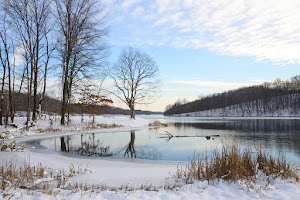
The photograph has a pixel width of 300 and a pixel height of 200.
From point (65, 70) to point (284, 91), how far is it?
419ft

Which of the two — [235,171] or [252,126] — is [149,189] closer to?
[235,171]

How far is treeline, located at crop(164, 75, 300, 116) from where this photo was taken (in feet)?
339

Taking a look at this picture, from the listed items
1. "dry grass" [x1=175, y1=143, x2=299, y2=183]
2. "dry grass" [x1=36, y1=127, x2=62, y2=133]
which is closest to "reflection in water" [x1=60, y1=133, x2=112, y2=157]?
"dry grass" [x1=175, y1=143, x2=299, y2=183]

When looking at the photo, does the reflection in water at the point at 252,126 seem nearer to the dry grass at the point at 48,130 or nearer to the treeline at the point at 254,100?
the dry grass at the point at 48,130

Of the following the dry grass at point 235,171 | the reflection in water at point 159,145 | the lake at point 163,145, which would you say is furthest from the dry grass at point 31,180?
the reflection in water at point 159,145

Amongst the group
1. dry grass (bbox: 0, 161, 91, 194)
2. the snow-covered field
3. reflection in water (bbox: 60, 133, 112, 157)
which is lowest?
reflection in water (bbox: 60, 133, 112, 157)

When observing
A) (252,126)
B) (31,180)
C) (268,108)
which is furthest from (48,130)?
(268,108)

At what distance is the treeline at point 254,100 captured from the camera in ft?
339

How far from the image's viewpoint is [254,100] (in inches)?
4552

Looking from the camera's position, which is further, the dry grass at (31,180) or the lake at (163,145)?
the lake at (163,145)

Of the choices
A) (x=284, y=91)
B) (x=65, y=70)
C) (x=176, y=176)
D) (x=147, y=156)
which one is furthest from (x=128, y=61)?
(x=284, y=91)

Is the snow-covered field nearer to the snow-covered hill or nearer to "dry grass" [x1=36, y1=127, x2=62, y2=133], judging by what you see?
"dry grass" [x1=36, y1=127, x2=62, y2=133]

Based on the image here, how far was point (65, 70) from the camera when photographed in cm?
1972

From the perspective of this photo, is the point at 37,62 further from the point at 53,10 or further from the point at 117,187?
the point at 117,187
